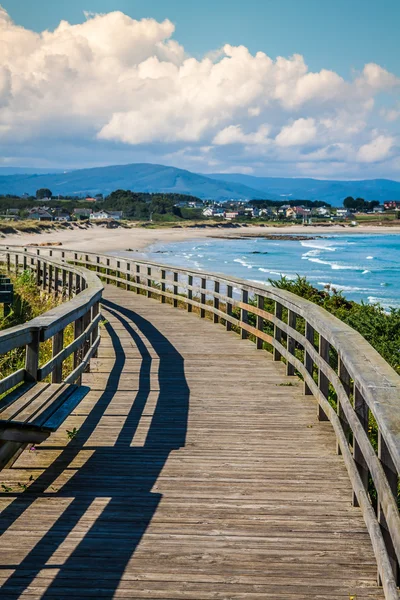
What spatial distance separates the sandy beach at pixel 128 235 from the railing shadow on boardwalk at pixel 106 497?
2565 inches

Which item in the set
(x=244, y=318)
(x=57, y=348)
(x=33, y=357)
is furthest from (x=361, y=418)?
(x=244, y=318)

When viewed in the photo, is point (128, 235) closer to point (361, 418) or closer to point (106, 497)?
point (106, 497)

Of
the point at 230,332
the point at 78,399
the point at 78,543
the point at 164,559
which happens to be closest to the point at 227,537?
the point at 164,559

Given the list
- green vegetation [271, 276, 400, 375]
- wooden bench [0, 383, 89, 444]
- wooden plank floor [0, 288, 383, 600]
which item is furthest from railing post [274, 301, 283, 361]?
wooden bench [0, 383, 89, 444]

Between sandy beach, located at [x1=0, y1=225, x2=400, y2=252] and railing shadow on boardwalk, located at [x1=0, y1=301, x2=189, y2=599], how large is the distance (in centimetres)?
6514

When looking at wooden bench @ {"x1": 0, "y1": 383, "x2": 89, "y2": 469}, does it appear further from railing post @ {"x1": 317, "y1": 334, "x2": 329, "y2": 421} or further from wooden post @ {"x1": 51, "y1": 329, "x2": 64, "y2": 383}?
railing post @ {"x1": 317, "y1": 334, "x2": 329, "y2": 421}

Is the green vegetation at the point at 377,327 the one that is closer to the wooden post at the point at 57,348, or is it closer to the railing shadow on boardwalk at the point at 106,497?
the railing shadow on boardwalk at the point at 106,497

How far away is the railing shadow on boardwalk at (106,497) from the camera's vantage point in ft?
12.3

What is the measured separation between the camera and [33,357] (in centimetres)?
545

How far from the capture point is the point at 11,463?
5.51 m

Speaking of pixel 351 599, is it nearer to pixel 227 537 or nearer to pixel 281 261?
pixel 227 537

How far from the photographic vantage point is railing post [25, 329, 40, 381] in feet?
17.8

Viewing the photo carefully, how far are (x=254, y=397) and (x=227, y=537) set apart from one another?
3.88 metres

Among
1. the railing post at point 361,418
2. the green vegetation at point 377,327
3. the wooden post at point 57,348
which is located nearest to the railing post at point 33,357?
the wooden post at point 57,348
